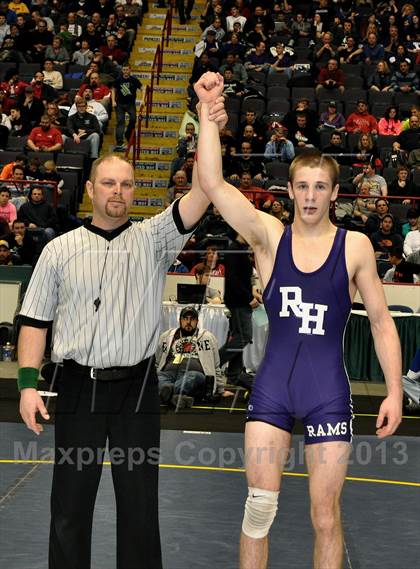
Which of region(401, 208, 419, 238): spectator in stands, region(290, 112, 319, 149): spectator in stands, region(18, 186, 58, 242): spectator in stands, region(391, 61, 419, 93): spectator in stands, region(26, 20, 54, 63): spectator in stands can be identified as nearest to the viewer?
region(18, 186, 58, 242): spectator in stands

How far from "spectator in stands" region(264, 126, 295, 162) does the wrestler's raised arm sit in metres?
13.7

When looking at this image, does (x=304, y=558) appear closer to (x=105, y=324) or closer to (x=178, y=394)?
(x=105, y=324)

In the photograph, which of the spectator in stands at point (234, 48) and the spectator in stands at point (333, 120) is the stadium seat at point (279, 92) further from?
the spectator in stands at point (234, 48)

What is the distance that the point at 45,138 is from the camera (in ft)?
Result: 63.4

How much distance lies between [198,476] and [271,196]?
8.63m

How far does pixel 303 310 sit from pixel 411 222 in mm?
12366

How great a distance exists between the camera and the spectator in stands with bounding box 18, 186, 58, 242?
16.8 m

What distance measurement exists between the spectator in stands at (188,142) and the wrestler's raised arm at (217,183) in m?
14.4

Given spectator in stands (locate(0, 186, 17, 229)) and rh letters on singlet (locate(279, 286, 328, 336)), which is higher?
spectator in stands (locate(0, 186, 17, 229))

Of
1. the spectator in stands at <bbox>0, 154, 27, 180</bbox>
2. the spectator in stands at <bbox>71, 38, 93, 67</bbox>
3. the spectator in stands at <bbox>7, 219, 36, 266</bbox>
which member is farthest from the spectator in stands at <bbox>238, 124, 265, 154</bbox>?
the spectator in stands at <bbox>71, 38, 93, 67</bbox>

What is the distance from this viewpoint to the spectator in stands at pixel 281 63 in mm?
21641

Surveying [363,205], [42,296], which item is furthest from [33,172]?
[42,296]

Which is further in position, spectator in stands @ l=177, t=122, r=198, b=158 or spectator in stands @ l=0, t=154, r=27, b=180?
spectator in stands @ l=177, t=122, r=198, b=158

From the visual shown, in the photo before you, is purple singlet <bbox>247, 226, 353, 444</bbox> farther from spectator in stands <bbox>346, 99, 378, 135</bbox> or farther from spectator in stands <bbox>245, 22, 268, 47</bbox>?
spectator in stands <bbox>245, 22, 268, 47</bbox>
